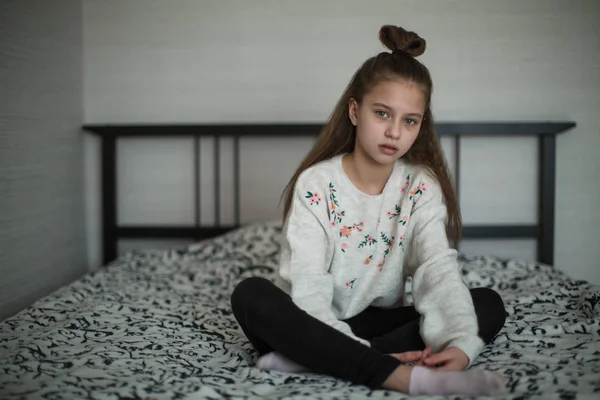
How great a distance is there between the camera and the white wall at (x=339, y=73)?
2.44m

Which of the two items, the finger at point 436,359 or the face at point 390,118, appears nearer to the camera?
the finger at point 436,359

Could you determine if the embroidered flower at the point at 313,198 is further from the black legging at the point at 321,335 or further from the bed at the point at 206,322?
the bed at the point at 206,322

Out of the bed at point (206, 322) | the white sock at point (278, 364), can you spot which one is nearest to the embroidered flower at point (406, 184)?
the bed at point (206, 322)

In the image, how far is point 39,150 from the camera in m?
2.10

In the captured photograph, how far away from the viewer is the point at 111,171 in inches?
96.3

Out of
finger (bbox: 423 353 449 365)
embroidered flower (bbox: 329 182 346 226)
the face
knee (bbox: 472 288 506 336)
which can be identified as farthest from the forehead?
finger (bbox: 423 353 449 365)

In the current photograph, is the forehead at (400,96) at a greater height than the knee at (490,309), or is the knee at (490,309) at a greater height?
the forehead at (400,96)

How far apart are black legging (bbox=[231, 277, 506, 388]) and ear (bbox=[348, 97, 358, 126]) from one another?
1.62 ft

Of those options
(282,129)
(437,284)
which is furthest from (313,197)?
(282,129)

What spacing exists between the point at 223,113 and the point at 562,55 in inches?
57.5

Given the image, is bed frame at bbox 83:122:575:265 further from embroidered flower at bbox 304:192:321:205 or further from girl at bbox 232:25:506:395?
embroidered flower at bbox 304:192:321:205

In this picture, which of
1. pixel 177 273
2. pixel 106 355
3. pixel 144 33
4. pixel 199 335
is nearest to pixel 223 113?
pixel 144 33

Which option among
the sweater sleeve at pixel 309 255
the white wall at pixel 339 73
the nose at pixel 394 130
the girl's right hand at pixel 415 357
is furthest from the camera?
the white wall at pixel 339 73

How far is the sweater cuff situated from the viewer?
1077 millimetres
